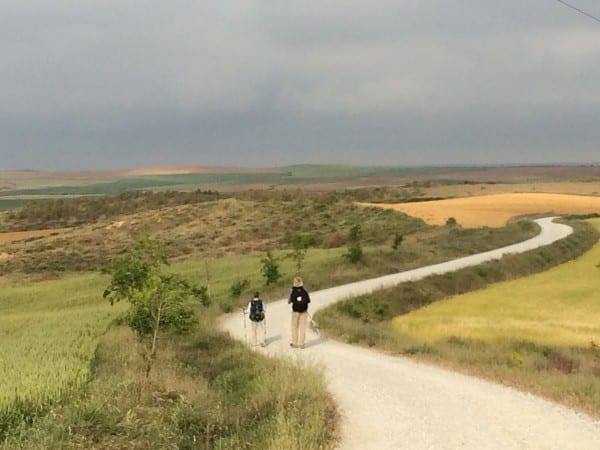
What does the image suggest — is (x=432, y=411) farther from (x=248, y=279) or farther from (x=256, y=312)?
(x=248, y=279)

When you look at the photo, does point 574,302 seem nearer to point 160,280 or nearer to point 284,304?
point 284,304

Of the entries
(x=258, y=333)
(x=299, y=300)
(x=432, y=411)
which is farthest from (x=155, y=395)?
(x=258, y=333)

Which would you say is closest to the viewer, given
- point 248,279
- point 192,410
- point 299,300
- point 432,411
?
point 192,410

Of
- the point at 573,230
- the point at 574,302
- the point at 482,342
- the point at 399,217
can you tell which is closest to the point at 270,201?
the point at 399,217

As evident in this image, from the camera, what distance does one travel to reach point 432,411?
12508 mm

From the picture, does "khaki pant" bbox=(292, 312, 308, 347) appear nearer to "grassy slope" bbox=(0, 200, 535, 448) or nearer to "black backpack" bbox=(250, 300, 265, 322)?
"black backpack" bbox=(250, 300, 265, 322)

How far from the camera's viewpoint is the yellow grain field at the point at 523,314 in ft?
73.1

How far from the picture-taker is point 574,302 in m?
29.1

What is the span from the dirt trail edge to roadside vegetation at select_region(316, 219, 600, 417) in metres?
0.77

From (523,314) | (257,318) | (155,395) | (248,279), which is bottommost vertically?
(248,279)

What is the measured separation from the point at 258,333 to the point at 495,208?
69.1 metres

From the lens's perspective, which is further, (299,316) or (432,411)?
(299,316)

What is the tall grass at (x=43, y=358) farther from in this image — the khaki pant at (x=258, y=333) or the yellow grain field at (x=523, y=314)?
the yellow grain field at (x=523, y=314)

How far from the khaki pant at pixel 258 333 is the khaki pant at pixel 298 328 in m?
0.90
